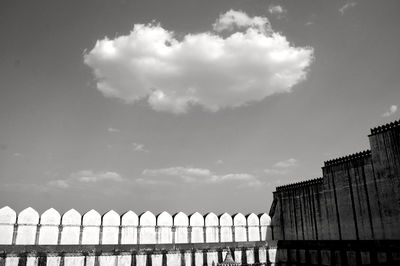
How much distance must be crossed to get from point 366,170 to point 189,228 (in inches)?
614

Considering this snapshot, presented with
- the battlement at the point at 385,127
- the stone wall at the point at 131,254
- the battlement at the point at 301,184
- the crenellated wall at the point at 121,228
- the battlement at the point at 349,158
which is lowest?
the stone wall at the point at 131,254

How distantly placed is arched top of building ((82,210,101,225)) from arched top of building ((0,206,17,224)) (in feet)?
15.9

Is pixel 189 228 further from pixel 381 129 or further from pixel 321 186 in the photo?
pixel 381 129

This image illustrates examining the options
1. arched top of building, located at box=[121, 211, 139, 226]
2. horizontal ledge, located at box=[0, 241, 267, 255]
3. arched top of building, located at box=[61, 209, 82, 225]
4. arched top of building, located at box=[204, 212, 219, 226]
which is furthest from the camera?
arched top of building, located at box=[204, 212, 219, 226]

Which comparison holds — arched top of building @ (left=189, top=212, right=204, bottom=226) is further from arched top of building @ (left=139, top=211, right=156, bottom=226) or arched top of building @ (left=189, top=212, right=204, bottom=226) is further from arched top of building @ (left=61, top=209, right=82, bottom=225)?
arched top of building @ (left=61, top=209, right=82, bottom=225)

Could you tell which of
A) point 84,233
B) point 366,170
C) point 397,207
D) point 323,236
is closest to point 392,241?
point 397,207

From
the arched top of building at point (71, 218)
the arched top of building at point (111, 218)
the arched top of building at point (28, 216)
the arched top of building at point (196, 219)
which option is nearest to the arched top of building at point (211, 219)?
the arched top of building at point (196, 219)

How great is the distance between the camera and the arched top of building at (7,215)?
23.3 metres

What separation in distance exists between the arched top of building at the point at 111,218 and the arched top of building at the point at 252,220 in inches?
511

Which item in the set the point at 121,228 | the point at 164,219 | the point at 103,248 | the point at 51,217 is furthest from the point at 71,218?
the point at 164,219

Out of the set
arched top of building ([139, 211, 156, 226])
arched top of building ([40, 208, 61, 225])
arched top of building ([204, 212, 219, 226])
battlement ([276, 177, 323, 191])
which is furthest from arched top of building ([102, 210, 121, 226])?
battlement ([276, 177, 323, 191])

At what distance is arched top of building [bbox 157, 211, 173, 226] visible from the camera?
1121 inches

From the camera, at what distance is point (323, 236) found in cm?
2888

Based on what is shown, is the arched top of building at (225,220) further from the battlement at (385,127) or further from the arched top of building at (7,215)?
the arched top of building at (7,215)
